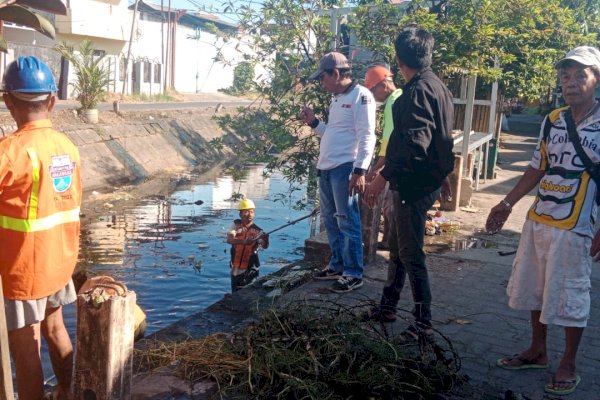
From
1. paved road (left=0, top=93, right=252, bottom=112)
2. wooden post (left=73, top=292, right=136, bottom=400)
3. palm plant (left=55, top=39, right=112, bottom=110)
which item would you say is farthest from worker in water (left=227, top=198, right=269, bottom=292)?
palm plant (left=55, top=39, right=112, bottom=110)

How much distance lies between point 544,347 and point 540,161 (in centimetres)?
116

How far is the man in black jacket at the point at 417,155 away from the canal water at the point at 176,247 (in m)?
2.98

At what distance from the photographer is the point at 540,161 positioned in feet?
13.8

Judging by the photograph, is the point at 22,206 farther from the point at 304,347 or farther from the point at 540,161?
the point at 540,161

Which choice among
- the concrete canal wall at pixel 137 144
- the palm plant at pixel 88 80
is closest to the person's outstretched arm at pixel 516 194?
the concrete canal wall at pixel 137 144

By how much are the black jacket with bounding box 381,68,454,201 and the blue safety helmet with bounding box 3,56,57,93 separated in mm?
2213

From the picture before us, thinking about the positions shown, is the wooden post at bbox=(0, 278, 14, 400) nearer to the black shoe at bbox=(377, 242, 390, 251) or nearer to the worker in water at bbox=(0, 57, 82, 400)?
the worker in water at bbox=(0, 57, 82, 400)

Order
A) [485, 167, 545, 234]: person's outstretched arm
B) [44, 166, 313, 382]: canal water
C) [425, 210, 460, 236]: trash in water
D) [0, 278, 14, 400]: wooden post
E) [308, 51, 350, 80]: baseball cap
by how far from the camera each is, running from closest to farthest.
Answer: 1. [0, 278, 14, 400]: wooden post
2. [485, 167, 545, 234]: person's outstretched arm
3. [308, 51, 350, 80]: baseball cap
4. [44, 166, 313, 382]: canal water
5. [425, 210, 460, 236]: trash in water

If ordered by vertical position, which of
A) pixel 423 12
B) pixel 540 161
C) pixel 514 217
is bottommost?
pixel 514 217

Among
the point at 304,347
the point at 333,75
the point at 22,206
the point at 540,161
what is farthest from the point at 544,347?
the point at 22,206

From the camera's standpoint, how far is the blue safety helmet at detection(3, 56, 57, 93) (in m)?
3.66

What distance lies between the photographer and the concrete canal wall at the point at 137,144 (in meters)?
16.6

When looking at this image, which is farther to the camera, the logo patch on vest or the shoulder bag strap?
the shoulder bag strap

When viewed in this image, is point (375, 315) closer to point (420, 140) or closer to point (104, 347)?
point (420, 140)
